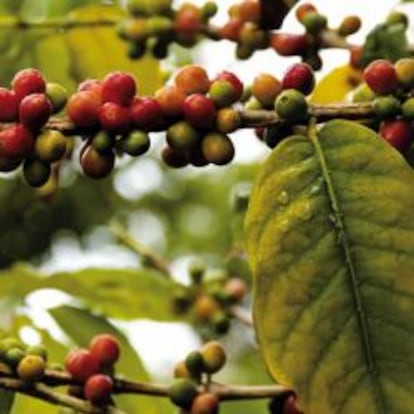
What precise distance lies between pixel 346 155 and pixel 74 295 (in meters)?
1.07

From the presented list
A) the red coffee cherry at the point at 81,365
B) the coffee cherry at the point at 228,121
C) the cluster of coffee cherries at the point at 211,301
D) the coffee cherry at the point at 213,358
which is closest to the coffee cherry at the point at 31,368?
the red coffee cherry at the point at 81,365

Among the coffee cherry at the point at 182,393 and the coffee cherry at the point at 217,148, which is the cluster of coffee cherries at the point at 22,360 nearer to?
the coffee cherry at the point at 182,393

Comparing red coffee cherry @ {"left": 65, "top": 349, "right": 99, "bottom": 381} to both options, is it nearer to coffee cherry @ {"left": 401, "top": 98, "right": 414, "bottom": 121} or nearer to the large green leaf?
the large green leaf

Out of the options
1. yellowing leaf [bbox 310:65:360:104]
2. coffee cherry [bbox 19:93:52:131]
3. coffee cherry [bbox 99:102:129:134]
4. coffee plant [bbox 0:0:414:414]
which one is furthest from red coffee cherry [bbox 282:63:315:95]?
yellowing leaf [bbox 310:65:360:104]

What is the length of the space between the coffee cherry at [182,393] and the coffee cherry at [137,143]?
398mm

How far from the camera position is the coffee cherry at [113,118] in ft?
4.91

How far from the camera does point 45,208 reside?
130 inches

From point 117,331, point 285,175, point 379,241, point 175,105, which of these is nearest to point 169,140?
point 175,105

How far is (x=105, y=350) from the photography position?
5.74ft

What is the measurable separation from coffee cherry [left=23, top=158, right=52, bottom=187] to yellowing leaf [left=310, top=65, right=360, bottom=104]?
914 mm

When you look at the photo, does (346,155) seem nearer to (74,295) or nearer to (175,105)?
(175,105)

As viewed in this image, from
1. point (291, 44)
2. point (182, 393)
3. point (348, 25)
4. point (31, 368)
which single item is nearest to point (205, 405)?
point (182, 393)

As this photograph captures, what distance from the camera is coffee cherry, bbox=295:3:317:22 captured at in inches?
81.2

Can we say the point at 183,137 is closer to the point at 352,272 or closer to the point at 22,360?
the point at 352,272
